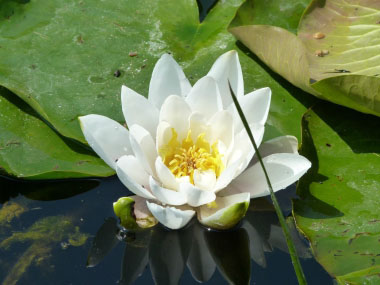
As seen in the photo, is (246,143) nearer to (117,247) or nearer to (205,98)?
(205,98)

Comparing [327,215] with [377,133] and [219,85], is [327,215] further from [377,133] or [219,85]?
[219,85]

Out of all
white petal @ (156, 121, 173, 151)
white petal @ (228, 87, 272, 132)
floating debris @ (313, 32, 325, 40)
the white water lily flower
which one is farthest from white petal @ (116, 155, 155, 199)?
floating debris @ (313, 32, 325, 40)

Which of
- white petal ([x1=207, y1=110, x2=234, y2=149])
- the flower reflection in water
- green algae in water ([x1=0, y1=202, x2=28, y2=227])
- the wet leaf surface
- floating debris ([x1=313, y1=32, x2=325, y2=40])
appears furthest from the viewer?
floating debris ([x1=313, y1=32, x2=325, y2=40])

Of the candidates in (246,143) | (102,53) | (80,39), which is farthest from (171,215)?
(80,39)

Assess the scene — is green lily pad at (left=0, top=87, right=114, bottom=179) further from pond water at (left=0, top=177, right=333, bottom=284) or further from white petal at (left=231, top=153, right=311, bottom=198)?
white petal at (left=231, top=153, right=311, bottom=198)

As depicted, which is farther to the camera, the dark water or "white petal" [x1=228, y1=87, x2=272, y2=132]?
"white petal" [x1=228, y1=87, x2=272, y2=132]

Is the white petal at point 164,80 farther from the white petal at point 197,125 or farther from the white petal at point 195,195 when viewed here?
the white petal at point 195,195
